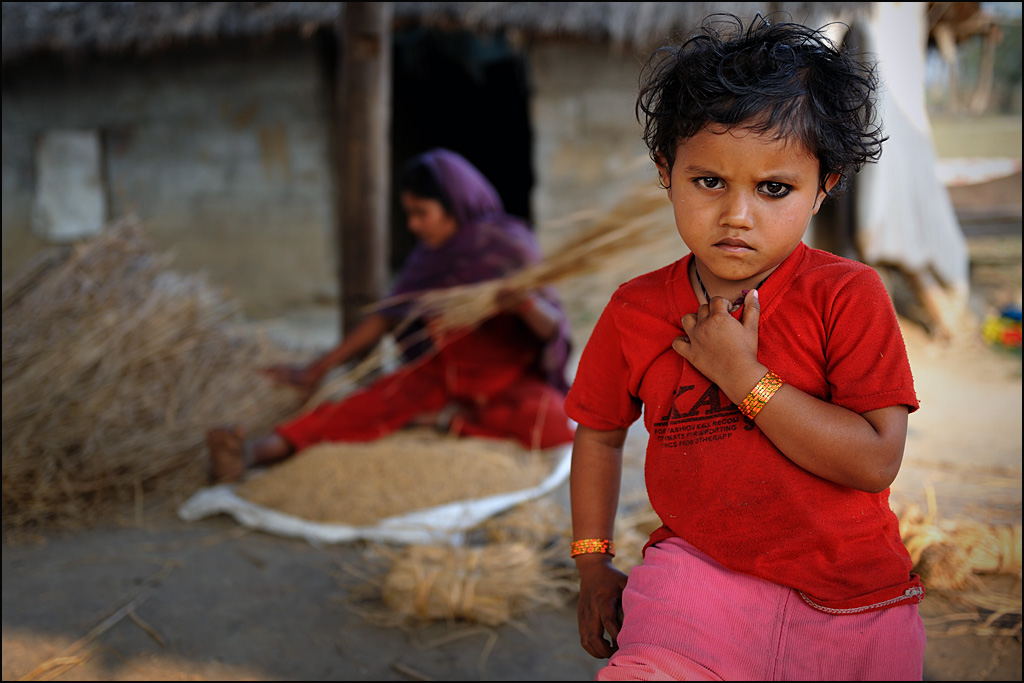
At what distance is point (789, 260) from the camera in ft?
3.34

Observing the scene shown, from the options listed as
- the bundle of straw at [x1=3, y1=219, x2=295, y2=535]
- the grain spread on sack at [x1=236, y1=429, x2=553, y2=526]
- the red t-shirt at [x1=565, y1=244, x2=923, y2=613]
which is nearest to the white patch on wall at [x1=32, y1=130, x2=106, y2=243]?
the bundle of straw at [x1=3, y1=219, x2=295, y2=535]

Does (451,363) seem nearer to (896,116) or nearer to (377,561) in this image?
(377,561)

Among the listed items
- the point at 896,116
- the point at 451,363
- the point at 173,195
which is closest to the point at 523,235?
the point at 451,363

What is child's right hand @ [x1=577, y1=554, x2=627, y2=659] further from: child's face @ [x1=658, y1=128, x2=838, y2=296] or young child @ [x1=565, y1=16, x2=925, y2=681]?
child's face @ [x1=658, y1=128, x2=838, y2=296]

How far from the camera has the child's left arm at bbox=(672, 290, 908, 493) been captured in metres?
0.91

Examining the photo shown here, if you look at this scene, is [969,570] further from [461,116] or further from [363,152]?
[461,116]

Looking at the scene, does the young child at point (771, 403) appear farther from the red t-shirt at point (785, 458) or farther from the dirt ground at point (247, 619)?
the dirt ground at point (247, 619)

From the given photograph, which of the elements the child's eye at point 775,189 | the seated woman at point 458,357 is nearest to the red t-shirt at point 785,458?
the child's eye at point 775,189

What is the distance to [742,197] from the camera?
0.93m

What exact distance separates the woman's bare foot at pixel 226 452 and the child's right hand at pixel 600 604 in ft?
6.25

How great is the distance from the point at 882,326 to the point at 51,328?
2.60m

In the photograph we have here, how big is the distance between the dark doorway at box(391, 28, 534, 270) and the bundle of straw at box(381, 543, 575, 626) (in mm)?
5938

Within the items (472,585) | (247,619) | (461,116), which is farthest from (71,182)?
(472,585)

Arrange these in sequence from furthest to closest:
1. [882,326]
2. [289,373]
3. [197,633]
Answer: [289,373] < [197,633] < [882,326]
